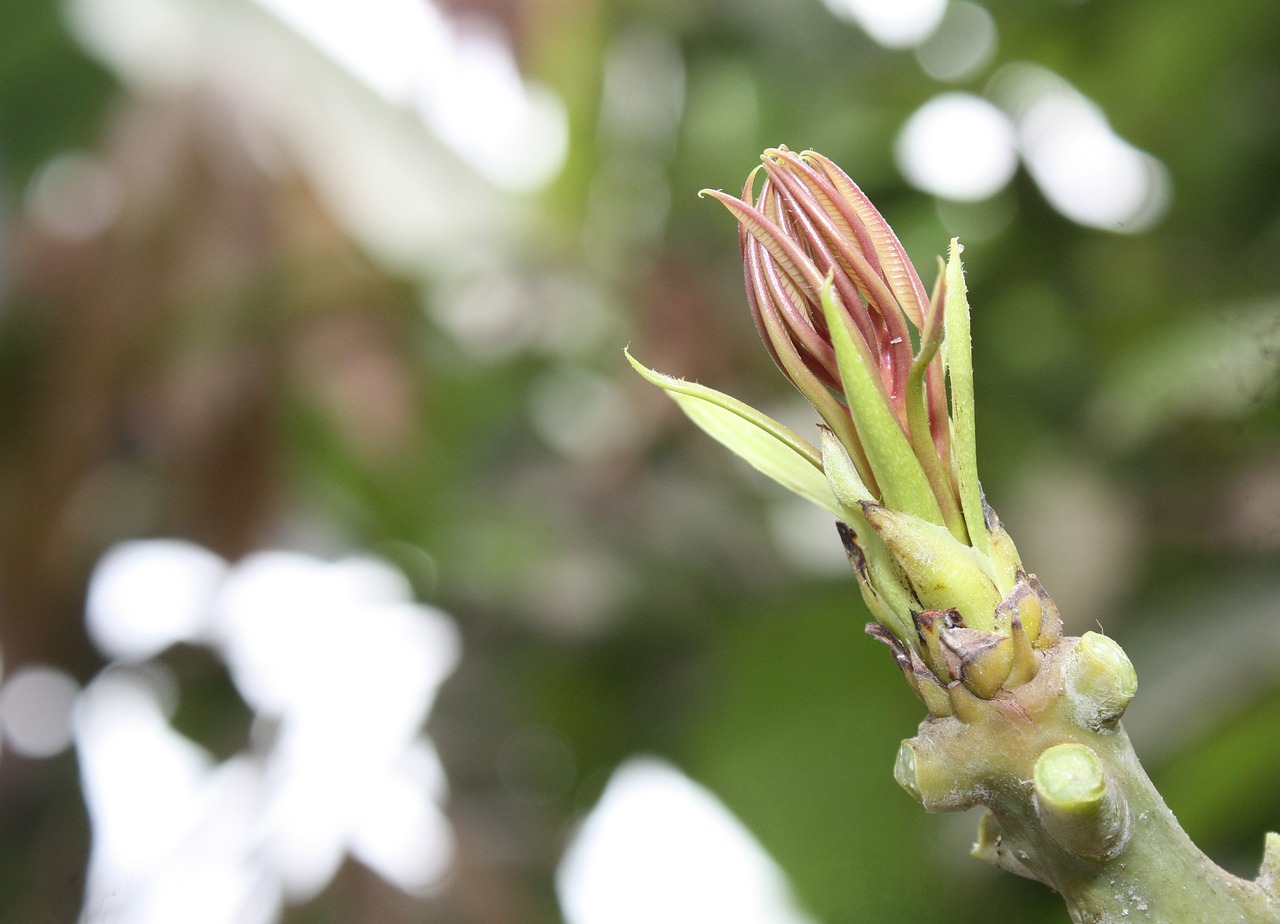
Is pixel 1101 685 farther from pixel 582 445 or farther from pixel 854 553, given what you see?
pixel 582 445

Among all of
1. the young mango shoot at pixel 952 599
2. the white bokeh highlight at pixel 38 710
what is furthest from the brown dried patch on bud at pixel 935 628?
the white bokeh highlight at pixel 38 710

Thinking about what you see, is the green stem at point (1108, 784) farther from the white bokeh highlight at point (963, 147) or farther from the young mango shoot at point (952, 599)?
the white bokeh highlight at point (963, 147)

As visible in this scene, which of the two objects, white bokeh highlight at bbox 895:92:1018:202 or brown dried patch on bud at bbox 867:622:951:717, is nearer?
brown dried patch on bud at bbox 867:622:951:717

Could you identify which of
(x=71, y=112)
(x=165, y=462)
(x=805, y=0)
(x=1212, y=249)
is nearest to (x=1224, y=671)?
(x=1212, y=249)

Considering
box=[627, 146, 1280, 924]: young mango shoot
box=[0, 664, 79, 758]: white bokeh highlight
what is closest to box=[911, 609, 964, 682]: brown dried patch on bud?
box=[627, 146, 1280, 924]: young mango shoot

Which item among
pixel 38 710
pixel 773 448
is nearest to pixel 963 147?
pixel 773 448

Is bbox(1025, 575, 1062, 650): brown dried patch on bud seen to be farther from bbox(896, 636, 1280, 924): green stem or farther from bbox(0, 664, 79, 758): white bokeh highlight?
bbox(0, 664, 79, 758): white bokeh highlight

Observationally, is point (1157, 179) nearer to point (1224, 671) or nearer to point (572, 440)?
point (1224, 671)
